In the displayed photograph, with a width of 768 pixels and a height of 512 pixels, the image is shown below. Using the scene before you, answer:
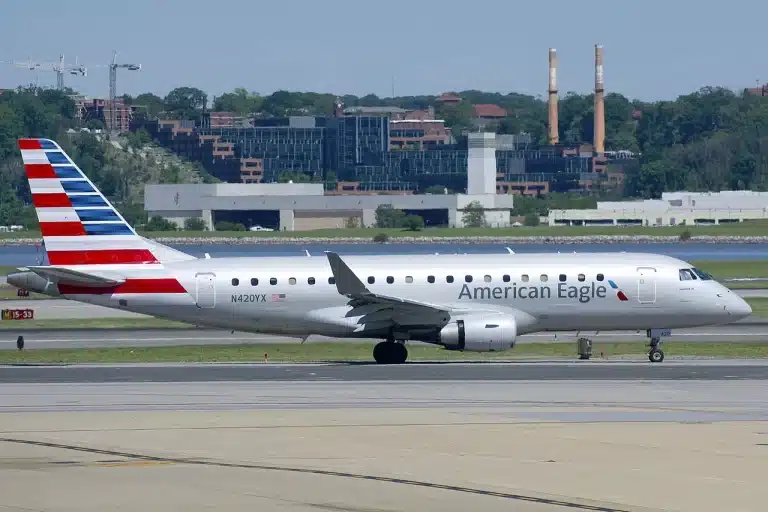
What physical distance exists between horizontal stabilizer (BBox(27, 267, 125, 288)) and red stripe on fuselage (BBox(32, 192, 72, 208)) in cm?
216

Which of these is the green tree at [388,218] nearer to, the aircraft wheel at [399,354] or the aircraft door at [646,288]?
the aircraft door at [646,288]

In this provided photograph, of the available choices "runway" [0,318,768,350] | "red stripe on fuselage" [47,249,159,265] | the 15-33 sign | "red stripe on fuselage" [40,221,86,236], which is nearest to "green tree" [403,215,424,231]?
the 15-33 sign

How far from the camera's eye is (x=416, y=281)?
44.3 m

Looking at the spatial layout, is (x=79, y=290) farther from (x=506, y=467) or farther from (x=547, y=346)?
(x=506, y=467)

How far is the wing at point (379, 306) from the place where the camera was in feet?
138

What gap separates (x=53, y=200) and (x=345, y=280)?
9.40 meters

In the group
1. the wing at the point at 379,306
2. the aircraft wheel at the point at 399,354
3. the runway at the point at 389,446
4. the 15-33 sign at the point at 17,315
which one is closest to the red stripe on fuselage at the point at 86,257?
A: the wing at the point at 379,306

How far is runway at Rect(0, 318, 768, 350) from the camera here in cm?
5175

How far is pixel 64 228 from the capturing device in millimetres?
44312

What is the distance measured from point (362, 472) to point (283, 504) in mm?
2877

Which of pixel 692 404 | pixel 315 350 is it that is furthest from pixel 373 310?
pixel 692 404

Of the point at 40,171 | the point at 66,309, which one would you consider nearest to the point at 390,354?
the point at 40,171

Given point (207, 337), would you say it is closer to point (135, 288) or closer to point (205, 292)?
point (205, 292)

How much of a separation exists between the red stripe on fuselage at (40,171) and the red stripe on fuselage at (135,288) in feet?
11.4
